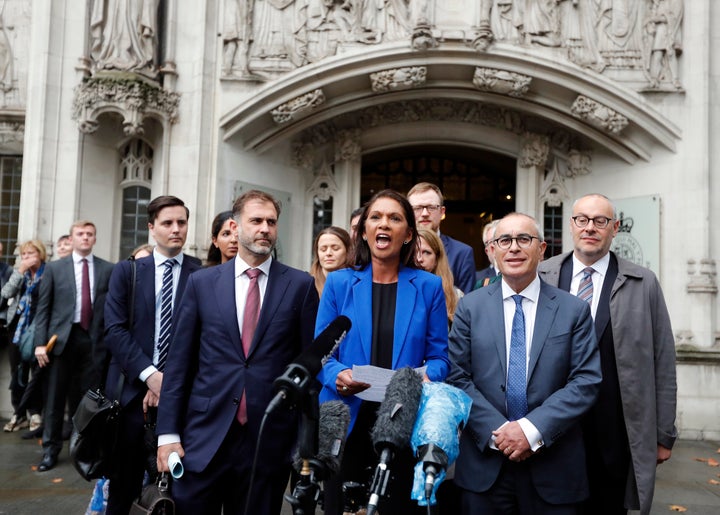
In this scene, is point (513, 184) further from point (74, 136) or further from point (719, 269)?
point (74, 136)

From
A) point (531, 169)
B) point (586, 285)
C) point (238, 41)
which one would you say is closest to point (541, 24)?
point (531, 169)

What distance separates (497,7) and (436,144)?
7.49ft

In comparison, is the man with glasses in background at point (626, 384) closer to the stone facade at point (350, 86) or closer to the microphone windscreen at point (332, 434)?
the microphone windscreen at point (332, 434)

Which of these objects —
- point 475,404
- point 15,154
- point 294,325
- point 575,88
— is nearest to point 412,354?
point 475,404

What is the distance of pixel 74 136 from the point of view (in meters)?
7.93

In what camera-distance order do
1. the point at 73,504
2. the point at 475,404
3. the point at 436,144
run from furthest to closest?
the point at 436,144 < the point at 73,504 < the point at 475,404

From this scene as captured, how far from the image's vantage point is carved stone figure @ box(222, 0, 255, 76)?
805 cm

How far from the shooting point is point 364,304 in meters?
2.88

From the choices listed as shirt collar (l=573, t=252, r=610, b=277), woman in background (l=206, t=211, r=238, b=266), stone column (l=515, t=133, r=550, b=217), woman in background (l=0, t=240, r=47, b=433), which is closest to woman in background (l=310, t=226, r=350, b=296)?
woman in background (l=206, t=211, r=238, b=266)

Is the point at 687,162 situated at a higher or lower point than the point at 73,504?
higher

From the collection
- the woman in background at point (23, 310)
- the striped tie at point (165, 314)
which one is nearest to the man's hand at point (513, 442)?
the striped tie at point (165, 314)

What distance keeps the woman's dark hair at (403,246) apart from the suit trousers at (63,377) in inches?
152

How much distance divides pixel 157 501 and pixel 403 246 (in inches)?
61.9

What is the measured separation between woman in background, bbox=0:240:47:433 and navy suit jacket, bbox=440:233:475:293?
4635 mm
